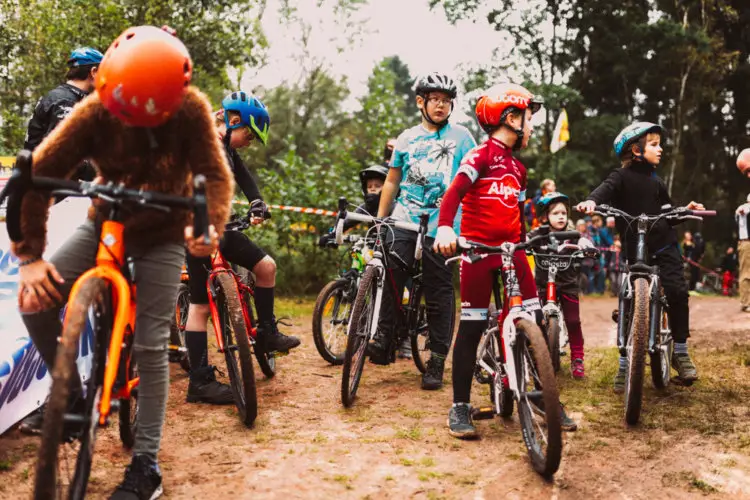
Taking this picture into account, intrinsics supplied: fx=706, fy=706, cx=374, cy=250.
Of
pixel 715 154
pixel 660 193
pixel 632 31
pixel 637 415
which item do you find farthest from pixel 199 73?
pixel 715 154

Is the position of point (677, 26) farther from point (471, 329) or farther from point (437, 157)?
point (471, 329)

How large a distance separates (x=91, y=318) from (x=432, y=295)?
3425mm

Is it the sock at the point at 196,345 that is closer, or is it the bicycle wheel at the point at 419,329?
the sock at the point at 196,345

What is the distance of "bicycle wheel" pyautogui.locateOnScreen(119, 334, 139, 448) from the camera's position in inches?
127

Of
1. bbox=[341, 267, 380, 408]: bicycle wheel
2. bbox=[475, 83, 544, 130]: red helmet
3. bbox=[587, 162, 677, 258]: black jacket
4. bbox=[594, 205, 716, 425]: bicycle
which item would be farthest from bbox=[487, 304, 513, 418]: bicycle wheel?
bbox=[587, 162, 677, 258]: black jacket

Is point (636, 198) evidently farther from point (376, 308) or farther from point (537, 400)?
point (537, 400)

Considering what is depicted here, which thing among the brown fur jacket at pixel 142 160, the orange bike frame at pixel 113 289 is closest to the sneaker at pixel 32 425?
the orange bike frame at pixel 113 289

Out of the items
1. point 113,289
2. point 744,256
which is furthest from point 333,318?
point 744,256

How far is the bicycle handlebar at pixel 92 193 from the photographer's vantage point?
282 cm

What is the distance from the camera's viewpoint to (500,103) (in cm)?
443

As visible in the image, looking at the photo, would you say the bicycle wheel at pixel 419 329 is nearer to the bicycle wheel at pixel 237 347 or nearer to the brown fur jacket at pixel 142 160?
the bicycle wheel at pixel 237 347

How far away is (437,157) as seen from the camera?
6.05m

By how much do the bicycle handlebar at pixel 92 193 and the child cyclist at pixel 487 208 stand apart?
188cm

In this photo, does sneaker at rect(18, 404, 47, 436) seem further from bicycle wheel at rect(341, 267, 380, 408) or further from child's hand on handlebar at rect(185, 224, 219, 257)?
bicycle wheel at rect(341, 267, 380, 408)
